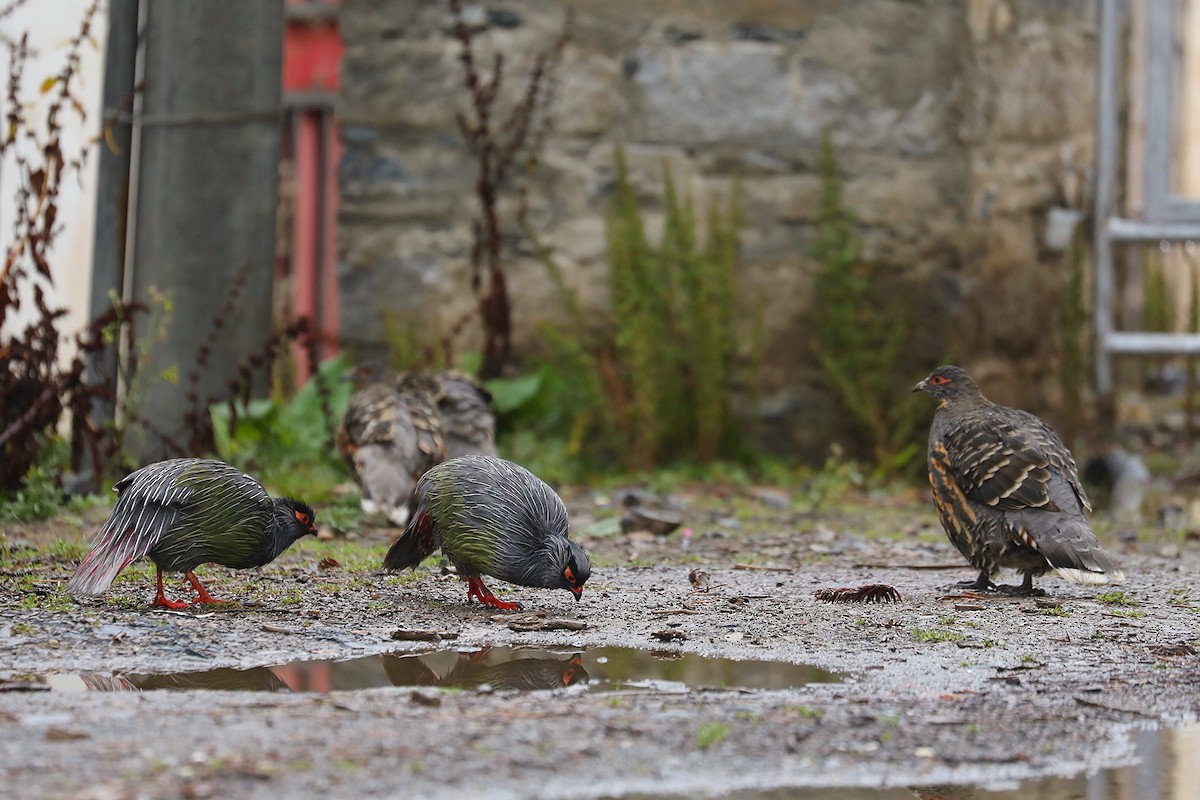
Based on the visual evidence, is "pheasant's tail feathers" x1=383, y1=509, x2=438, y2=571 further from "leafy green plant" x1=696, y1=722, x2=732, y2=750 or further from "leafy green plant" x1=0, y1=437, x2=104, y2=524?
"leafy green plant" x1=0, y1=437, x2=104, y2=524

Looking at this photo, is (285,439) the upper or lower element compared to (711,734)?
upper

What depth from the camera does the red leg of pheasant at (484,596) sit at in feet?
16.1

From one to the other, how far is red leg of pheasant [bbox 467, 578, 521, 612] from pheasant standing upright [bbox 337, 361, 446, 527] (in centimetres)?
186

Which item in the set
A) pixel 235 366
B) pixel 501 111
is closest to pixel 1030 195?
pixel 501 111

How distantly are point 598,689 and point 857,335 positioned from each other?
563 cm

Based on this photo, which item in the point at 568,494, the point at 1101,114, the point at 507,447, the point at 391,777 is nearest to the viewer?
the point at 391,777

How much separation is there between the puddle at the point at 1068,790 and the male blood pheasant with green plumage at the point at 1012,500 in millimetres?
1893

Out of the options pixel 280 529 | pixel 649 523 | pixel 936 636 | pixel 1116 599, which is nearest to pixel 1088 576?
pixel 1116 599

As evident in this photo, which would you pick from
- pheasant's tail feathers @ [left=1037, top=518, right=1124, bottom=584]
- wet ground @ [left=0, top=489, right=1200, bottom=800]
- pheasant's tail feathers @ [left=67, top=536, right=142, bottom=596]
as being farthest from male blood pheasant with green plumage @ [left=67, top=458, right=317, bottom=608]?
pheasant's tail feathers @ [left=1037, top=518, right=1124, bottom=584]

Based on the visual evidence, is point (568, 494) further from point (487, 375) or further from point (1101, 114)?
point (1101, 114)

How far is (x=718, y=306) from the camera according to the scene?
351 inches

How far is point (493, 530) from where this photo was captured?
15.7 ft

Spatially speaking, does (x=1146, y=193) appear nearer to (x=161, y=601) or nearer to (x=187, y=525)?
(x=187, y=525)

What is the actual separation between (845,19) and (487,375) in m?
3.12
